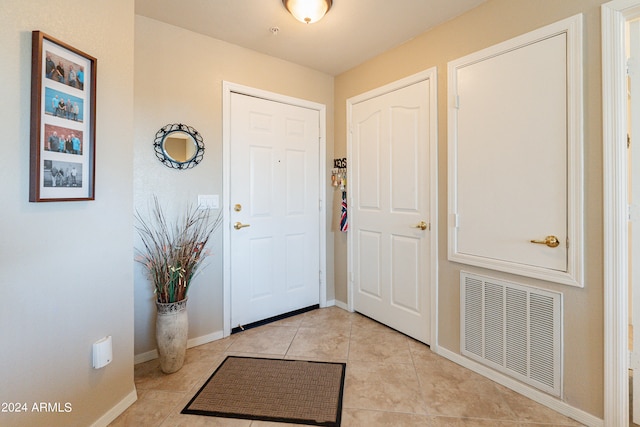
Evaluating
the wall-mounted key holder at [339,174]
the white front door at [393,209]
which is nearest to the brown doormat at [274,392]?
the white front door at [393,209]

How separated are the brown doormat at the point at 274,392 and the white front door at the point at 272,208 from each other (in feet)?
2.19

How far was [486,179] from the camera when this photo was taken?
190cm

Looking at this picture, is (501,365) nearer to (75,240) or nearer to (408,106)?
(408,106)

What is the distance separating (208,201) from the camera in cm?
236

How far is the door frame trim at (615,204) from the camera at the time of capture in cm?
138

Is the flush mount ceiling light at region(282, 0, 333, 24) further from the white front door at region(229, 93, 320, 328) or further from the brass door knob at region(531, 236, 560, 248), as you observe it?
the brass door knob at region(531, 236, 560, 248)

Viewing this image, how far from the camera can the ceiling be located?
6.37 ft

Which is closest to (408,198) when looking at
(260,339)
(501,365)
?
(501,365)

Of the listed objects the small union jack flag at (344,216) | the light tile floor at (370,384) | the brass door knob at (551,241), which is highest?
the small union jack flag at (344,216)

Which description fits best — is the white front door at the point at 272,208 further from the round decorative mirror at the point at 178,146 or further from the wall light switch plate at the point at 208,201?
the round decorative mirror at the point at 178,146

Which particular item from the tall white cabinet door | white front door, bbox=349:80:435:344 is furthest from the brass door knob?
white front door, bbox=349:80:435:344

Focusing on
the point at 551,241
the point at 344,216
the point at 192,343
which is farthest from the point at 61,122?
the point at 551,241

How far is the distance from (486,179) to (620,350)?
109 cm

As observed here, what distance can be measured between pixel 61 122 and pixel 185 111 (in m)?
1.07
